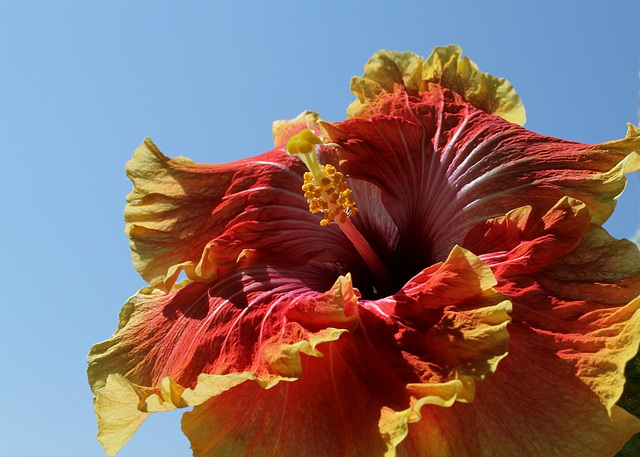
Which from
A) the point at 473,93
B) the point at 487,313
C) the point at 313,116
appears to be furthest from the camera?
the point at 313,116

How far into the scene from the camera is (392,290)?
212 cm

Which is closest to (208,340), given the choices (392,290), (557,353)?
(392,290)

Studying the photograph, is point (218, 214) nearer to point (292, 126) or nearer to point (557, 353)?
point (292, 126)

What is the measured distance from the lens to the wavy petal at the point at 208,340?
1521 mm

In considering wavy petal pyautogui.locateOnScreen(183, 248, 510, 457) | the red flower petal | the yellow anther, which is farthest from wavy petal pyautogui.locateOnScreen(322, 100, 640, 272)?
wavy petal pyautogui.locateOnScreen(183, 248, 510, 457)

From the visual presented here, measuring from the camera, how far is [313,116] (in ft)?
8.20

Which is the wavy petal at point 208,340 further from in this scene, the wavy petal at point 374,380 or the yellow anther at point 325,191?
the yellow anther at point 325,191

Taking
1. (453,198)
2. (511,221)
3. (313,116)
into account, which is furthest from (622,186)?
(313,116)

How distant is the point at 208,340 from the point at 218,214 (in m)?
0.53

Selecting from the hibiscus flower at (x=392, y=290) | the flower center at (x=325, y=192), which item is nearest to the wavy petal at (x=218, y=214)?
the hibiscus flower at (x=392, y=290)

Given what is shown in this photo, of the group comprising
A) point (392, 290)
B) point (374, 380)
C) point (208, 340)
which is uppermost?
point (392, 290)

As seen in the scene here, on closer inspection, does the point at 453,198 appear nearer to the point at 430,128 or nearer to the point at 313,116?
the point at 430,128

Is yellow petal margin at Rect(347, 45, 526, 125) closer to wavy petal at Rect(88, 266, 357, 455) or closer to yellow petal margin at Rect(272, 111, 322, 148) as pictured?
yellow petal margin at Rect(272, 111, 322, 148)

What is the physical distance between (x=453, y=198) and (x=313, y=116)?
71 centimetres
